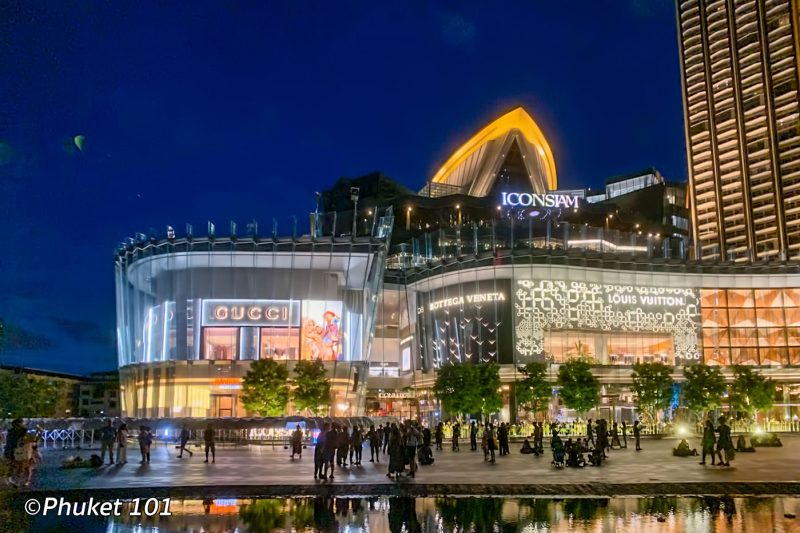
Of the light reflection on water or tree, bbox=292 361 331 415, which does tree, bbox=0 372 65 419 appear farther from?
the light reflection on water

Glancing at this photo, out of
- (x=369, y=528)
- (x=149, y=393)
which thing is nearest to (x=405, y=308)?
(x=149, y=393)

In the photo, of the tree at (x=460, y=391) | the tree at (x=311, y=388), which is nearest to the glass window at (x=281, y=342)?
the tree at (x=311, y=388)

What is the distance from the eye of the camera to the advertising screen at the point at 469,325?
2874 inches

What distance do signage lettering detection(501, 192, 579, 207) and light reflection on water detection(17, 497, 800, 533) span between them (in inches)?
3264

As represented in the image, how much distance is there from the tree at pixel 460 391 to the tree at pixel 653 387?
15575 mm

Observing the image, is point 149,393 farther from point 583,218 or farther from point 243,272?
point 583,218

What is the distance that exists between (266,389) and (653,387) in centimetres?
3355

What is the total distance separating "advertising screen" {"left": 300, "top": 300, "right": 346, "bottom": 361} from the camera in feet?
233

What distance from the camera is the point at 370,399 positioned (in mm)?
91125

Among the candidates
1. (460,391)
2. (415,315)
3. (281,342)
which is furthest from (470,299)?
(281,342)

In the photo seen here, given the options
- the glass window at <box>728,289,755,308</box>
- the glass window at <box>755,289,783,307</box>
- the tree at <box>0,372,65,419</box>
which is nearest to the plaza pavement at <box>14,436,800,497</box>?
the tree at <box>0,372,65,419</box>

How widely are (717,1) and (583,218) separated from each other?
73370mm

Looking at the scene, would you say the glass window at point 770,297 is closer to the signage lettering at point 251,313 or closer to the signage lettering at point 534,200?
the signage lettering at point 534,200

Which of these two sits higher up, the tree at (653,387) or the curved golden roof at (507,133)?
the curved golden roof at (507,133)
